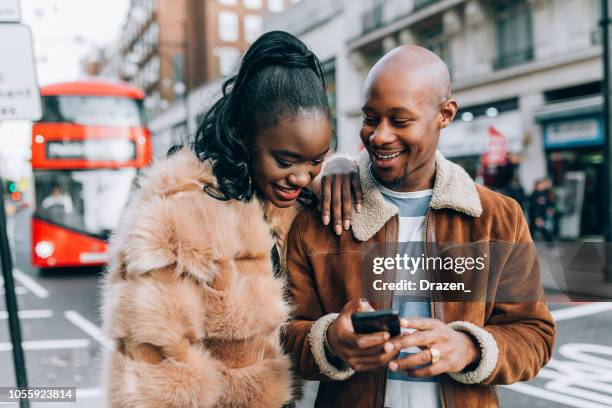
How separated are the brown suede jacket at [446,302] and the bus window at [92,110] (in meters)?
11.0

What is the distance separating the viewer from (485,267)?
1.46 m

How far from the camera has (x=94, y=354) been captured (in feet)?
20.5

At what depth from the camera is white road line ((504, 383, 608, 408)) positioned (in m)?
4.44

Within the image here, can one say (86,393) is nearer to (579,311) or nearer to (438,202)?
(438,202)

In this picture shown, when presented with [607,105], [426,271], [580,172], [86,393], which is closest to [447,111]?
[426,271]

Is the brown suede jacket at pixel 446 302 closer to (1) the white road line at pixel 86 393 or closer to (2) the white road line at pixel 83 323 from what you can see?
(1) the white road line at pixel 86 393

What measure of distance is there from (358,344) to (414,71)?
2.55 feet

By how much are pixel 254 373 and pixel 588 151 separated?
14828 mm

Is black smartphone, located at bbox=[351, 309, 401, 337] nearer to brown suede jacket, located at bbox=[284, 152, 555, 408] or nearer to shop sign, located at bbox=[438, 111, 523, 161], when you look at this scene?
brown suede jacket, located at bbox=[284, 152, 555, 408]

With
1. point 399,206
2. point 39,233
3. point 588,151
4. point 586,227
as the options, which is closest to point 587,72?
point 588,151

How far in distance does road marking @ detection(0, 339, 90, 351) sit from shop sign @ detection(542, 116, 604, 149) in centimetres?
1243

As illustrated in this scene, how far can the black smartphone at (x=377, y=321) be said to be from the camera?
1.19 meters

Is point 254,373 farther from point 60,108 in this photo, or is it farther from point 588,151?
point 588,151

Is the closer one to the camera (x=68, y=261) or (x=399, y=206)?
(x=399, y=206)
